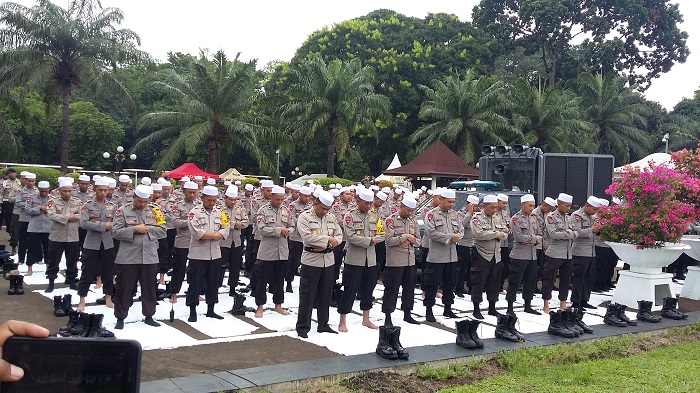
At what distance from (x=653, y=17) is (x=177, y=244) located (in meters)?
41.6

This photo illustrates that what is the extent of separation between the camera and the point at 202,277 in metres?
8.30

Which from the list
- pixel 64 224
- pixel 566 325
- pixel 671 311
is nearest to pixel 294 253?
pixel 64 224

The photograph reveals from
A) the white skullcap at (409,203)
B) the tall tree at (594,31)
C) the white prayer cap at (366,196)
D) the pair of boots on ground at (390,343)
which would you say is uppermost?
the tall tree at (594,31)

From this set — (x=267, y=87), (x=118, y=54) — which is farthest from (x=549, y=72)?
(x=118, y=54)

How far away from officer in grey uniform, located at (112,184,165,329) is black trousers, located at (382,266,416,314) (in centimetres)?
289

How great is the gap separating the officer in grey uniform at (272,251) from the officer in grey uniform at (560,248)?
3924mm

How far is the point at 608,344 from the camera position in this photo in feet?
24.6

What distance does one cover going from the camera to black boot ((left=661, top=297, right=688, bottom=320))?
9305 millimetres

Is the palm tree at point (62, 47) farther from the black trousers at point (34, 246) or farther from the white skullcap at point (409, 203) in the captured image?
the white skullcap at point (409, 203)

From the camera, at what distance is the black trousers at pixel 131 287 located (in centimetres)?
750

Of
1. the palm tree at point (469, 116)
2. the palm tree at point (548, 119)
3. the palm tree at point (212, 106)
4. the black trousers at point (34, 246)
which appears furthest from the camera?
the palm tree at point (548, 119)

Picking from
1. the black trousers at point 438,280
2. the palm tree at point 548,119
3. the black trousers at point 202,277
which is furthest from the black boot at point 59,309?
the palm tree at point 548,119

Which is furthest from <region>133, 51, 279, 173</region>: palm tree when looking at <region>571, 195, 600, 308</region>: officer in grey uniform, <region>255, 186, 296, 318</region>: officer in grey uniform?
<region>571, 195, 600, 308</region>: officer in grey uniform

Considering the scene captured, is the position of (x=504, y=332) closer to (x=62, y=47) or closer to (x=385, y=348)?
(x=385, y=348)
